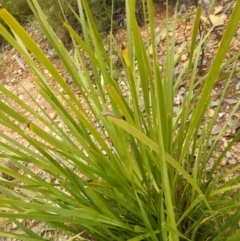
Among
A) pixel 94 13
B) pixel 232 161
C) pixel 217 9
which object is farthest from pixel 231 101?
pixel 94 13

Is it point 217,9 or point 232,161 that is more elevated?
point 217,9

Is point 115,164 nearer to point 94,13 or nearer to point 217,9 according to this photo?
point 217,9

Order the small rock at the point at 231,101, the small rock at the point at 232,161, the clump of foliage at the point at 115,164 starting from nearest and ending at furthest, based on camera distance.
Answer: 1. the clump of foliage at the point at 115,164
2. the small rock at the point at 232,161
3. the small rock at the point at 231,101

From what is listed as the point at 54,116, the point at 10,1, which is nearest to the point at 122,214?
the point at 54,116

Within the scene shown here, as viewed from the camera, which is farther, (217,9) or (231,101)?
(217,9)

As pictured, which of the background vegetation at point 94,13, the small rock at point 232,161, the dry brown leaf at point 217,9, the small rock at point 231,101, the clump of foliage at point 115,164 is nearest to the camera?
the clump of foliage at point 115,164

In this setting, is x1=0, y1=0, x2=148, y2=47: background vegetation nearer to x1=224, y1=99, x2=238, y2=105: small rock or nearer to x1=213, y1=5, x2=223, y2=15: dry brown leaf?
x1=213, y1=5, x2=223, y2=15: dry brown leaf

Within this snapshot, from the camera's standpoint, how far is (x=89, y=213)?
0.62m

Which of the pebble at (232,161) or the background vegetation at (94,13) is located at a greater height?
the background vegetation at (94,13)

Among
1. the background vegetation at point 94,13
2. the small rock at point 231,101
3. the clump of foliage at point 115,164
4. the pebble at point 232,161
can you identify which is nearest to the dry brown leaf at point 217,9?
the background vegetation at point 94,13

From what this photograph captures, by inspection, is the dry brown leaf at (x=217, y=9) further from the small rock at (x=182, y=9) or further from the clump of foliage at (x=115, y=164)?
the clump of foliage at (x=115, y=164)

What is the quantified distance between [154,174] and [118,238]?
0.16 meters

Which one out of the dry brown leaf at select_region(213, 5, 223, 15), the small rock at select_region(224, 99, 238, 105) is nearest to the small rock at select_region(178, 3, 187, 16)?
the dry brown leaf at select_region(213, 5, 223, 15)

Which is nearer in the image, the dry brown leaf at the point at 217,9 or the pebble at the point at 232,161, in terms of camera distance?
the pebble at the point at 232,161
